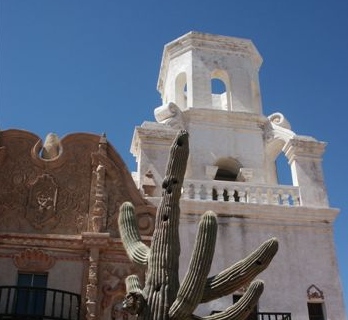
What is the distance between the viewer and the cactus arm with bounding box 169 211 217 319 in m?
8.23

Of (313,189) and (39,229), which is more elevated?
(313,189)

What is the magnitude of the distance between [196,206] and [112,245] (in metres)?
2.62

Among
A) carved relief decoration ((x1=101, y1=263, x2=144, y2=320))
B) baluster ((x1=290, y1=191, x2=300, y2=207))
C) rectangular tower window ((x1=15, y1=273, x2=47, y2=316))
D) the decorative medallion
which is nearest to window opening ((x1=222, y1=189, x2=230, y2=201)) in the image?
baluster ((x1=290, y1=191, x2=300, y2=207))

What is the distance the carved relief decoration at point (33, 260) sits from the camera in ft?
41.9

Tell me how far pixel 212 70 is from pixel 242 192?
5378 millimetres

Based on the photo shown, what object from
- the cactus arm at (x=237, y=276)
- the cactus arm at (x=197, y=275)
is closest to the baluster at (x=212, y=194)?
the cactus arm at (x=197, y=275)

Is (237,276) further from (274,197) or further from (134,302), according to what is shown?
(274,197)

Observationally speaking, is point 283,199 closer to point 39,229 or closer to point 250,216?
point 250,216

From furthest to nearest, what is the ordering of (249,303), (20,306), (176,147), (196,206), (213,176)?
(213,176) → (196,206) → (20,306) → (176,147) → (249,303)

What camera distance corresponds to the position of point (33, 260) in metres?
12.8

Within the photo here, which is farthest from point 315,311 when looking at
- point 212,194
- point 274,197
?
point 212,194

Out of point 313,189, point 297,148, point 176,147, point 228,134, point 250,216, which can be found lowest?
point 176,147

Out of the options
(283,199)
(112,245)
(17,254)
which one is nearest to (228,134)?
(283,199)

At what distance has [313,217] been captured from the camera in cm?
1494
